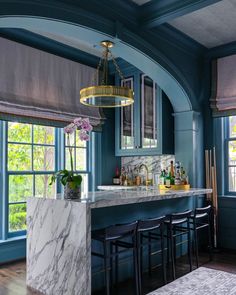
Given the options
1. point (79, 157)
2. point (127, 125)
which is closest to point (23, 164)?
point (79, 157)

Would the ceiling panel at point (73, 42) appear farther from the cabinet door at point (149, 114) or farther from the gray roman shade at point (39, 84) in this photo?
the cabinet door at point (149, 114)

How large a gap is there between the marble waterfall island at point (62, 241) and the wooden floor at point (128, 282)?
0.19m

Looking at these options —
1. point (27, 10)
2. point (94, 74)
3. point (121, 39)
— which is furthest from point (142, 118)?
point (27, 10)

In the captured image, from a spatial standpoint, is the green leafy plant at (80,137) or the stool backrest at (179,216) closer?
the green leafy plant at (80,137)

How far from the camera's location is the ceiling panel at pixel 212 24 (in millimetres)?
4012

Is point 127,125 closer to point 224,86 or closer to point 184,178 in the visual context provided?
point 184,178

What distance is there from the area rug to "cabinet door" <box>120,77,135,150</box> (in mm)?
2507

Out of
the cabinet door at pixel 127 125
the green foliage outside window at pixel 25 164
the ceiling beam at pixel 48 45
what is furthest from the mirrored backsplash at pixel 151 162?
the ceiling beam at pixel 48 45

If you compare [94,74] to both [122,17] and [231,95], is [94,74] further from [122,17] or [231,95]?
[231,95]

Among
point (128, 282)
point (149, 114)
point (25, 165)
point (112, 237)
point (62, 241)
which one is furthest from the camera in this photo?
point (149, 114)

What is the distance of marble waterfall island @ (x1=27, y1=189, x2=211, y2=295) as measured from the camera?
2.93 m

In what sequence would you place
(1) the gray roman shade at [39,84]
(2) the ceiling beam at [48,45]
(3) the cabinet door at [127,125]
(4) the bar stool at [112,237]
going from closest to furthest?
(4) the bar stool at [112,237] → (1) the gray roman shade at [39,84] → (2) the ceiling beam at [48,45] → (3) the cabinet door at [127,125]

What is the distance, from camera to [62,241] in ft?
10.5

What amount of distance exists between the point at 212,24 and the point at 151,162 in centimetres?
252
